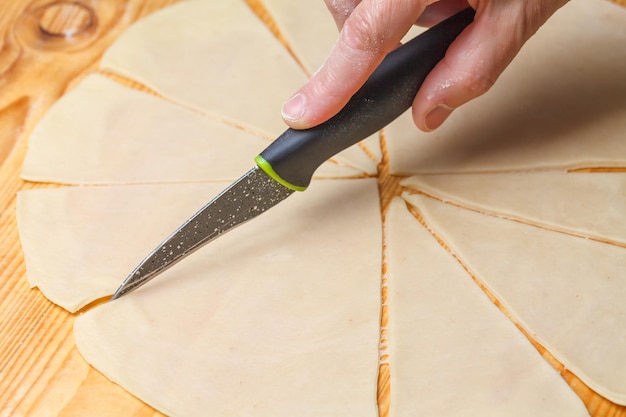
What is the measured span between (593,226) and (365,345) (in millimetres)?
586

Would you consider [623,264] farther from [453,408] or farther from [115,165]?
[115,165]

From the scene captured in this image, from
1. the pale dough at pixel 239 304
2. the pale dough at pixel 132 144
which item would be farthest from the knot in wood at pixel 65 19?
the pale dough at pixel 239 304

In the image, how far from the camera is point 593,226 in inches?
63.7

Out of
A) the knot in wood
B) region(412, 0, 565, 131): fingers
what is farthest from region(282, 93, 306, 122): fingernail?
the knot in wood

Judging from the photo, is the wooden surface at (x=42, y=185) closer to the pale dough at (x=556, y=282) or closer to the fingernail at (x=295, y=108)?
the pale dough at (x=556, y=282)

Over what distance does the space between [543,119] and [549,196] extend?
0.25 meters

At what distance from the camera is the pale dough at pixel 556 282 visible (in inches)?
56.6

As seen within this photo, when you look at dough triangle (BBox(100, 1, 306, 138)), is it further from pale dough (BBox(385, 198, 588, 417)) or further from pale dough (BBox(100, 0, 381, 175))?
pale dough (BBox(385, 198, 588, 417))

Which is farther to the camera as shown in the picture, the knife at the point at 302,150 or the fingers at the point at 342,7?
the fingers at the point at 342,7

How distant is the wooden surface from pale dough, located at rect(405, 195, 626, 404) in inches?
1.7

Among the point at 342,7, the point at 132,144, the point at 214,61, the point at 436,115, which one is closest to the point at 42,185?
the point at 132,144

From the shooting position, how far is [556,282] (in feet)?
5.04

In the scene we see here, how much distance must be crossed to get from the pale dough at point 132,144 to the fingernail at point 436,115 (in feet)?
0.83

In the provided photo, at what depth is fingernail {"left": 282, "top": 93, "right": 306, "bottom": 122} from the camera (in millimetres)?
1411
